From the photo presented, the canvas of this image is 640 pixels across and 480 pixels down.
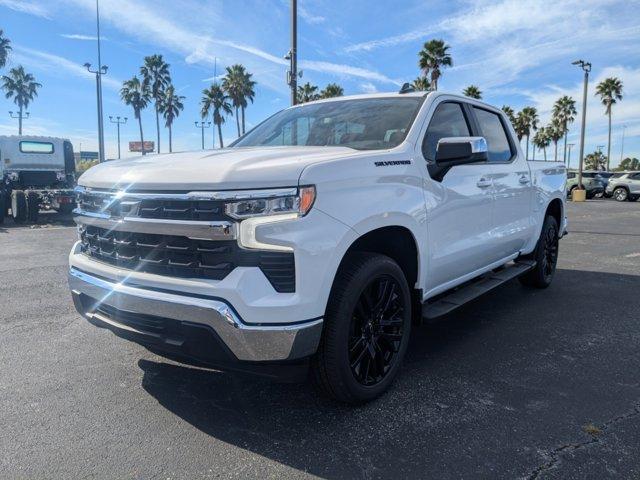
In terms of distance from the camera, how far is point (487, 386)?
10.8 ft

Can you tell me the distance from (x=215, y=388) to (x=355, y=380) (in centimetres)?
97

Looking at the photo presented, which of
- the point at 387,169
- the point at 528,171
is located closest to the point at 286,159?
the point at 387,169

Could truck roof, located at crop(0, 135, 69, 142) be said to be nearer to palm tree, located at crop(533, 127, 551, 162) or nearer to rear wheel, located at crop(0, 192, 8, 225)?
rear wheel, located at crop(0, 192, 8, 225)

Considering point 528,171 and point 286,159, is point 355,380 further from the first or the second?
point 528,171

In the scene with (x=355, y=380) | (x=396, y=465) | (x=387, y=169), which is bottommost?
(x=396, y=465)

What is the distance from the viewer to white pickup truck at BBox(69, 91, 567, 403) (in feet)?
7.95

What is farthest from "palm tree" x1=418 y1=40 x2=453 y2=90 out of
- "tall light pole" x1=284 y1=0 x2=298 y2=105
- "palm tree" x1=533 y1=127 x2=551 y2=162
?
"palm tree" x1=533 y1=127 x2=551 y2=162

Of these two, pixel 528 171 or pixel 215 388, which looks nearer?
pixel 215 388

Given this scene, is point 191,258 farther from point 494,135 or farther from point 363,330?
point 494,135

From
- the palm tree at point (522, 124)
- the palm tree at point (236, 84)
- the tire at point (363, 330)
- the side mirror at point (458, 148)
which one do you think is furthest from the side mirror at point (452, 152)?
the palm tree at point (522, 124)

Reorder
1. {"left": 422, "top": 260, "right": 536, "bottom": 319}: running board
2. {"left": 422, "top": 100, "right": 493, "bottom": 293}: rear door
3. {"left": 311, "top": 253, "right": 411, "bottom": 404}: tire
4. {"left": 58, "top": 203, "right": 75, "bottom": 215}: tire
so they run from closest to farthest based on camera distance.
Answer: {"left": 311, "top": 253, "right": 411, "bottom": 404}: tire → {"left": 422, "top": 100, "right": 493, "bottom": 293}: rear door → {"left": 422, "top": 260, "right": 536, "bottom": 319}: running board → {"left": 58, "top": 203, "right": 75, "bottom": 215}: tire

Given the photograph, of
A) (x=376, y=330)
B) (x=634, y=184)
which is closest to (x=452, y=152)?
(x=376, y=330)

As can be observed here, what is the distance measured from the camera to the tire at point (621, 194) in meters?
28.0

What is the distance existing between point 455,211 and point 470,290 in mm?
857
